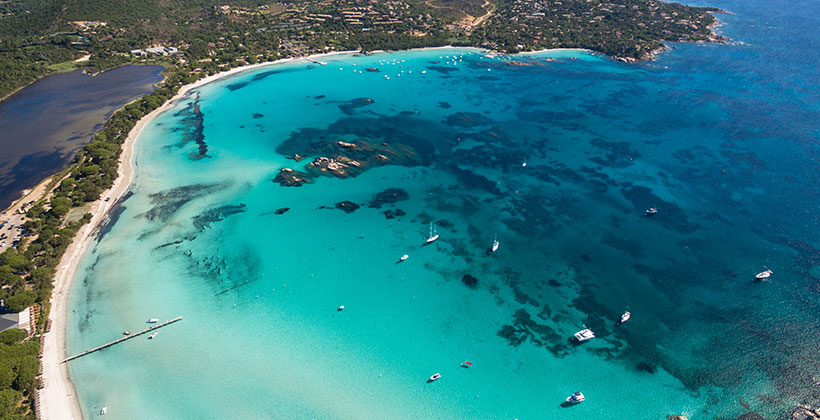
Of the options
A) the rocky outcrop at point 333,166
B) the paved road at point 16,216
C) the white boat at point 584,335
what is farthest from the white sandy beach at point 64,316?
the white boat at point 584,335

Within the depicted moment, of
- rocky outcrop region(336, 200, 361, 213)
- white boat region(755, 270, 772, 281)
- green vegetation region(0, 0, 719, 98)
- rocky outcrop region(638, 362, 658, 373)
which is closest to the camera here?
rocky outcrop region(638, 362, 658, 373)

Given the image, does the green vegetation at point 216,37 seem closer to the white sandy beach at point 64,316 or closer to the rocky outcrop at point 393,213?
the white sandy beach at point 64,316

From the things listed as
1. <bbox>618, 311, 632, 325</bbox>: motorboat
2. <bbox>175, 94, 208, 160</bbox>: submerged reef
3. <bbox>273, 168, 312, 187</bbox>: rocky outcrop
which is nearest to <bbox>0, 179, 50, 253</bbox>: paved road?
<bbox>175, 94, 208, 160</bbox>: submerged reef

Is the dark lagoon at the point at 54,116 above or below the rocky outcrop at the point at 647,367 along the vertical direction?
above

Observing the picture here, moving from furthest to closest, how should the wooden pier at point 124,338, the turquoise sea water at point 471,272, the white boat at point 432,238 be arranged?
the white boat at point 432,238, the wooden pier at point 124,338, the turquoise sea water at point 471,272

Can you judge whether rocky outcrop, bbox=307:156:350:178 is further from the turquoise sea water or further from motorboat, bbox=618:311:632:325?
motorboat, bbox=618:311:632:325

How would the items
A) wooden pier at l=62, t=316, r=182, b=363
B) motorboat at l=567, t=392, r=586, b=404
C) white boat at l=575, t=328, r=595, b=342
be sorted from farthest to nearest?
white boat at l=575, t=328, r=595, b=342 → wooden pier at l=62, t=316, r=182, b=363 → motorboat at l=567, t=392, r=586, b=404

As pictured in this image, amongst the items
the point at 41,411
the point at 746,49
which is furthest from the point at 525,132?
the point at 746,49
